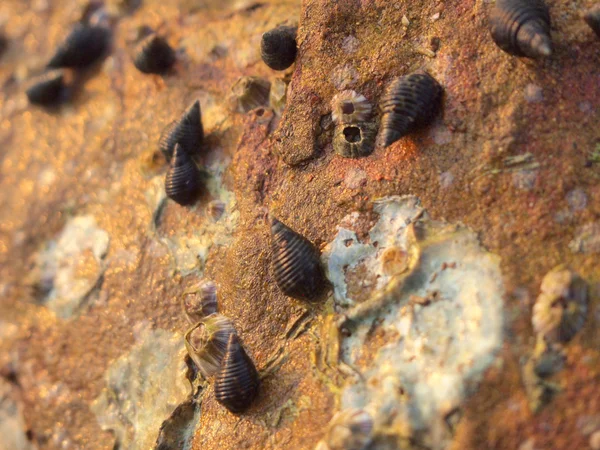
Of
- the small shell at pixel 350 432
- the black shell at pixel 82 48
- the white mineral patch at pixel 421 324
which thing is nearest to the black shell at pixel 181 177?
the white mineral patch at pixel 421 324

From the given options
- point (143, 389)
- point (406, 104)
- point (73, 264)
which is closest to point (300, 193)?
point (406, 104)

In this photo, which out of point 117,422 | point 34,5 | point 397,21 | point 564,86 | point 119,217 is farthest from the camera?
point 34,5

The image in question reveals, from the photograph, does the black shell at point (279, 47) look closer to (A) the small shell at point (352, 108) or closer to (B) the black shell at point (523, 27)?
(A) the small shell at point (352, 108)

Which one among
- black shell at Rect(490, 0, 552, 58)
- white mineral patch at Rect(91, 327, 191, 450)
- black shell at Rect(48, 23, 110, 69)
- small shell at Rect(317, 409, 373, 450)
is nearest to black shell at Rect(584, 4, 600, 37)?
black shell at Rect(490, 0, 552, 58)

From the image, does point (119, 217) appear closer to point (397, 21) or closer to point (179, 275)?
point (179, 275)

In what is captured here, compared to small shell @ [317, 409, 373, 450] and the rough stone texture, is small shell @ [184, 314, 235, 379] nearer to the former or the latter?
the rough stone texture

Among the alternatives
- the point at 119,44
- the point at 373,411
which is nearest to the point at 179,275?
the point at 373,411
